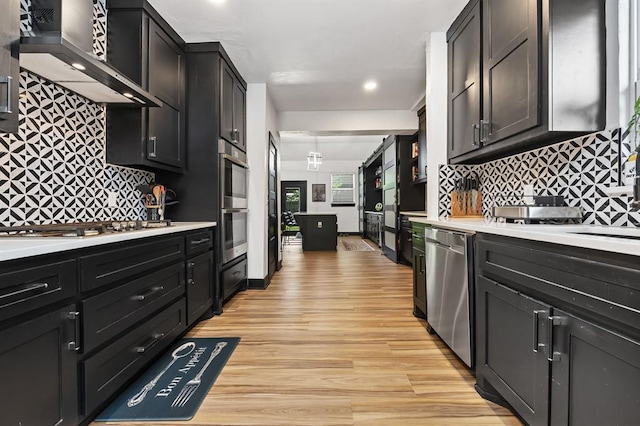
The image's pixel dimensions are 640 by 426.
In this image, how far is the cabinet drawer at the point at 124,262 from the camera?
142 cm

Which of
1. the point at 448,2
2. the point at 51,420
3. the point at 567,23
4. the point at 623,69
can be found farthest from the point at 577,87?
the point at 51,420

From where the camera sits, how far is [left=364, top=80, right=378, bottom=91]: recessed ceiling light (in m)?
4.21

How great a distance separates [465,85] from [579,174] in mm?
1116

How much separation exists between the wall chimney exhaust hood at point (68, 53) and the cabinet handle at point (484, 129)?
7.28ft

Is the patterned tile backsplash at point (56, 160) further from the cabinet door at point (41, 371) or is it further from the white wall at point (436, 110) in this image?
the white wall at point (436, 110)

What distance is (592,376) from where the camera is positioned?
102 cm

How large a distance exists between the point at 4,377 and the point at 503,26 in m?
2.87

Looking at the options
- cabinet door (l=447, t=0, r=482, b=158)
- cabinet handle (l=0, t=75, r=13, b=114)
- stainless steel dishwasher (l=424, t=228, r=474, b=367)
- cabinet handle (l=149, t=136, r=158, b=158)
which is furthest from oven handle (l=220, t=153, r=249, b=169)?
cabinet door (l=447, t=0, r=482, b=158)

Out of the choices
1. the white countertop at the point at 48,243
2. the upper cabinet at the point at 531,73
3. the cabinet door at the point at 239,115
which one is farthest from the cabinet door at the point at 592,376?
the cabinet door at the point at 239,115

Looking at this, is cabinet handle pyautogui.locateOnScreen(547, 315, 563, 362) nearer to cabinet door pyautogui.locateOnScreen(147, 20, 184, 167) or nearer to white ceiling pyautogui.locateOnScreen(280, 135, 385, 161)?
cabinet door pyautogui.locateOnScreen(147, 20, 184, 167)

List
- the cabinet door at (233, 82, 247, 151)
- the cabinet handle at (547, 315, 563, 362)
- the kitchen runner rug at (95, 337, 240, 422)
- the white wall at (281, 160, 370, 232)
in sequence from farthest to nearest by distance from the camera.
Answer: the white wall at (281, 160, 370, 232) → the cabinet door at (233, 82, 247, 151) → the kitchen runner rug at (95, 337, 240, 422) → the cabinet handle at (547, 315, 563, 362)

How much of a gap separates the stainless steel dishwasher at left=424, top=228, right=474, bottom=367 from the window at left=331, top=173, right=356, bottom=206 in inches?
366

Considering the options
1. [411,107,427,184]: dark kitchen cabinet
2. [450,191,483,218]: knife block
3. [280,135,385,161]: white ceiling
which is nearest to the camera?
[450,191,483,218]: knife block

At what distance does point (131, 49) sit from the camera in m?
2.38
